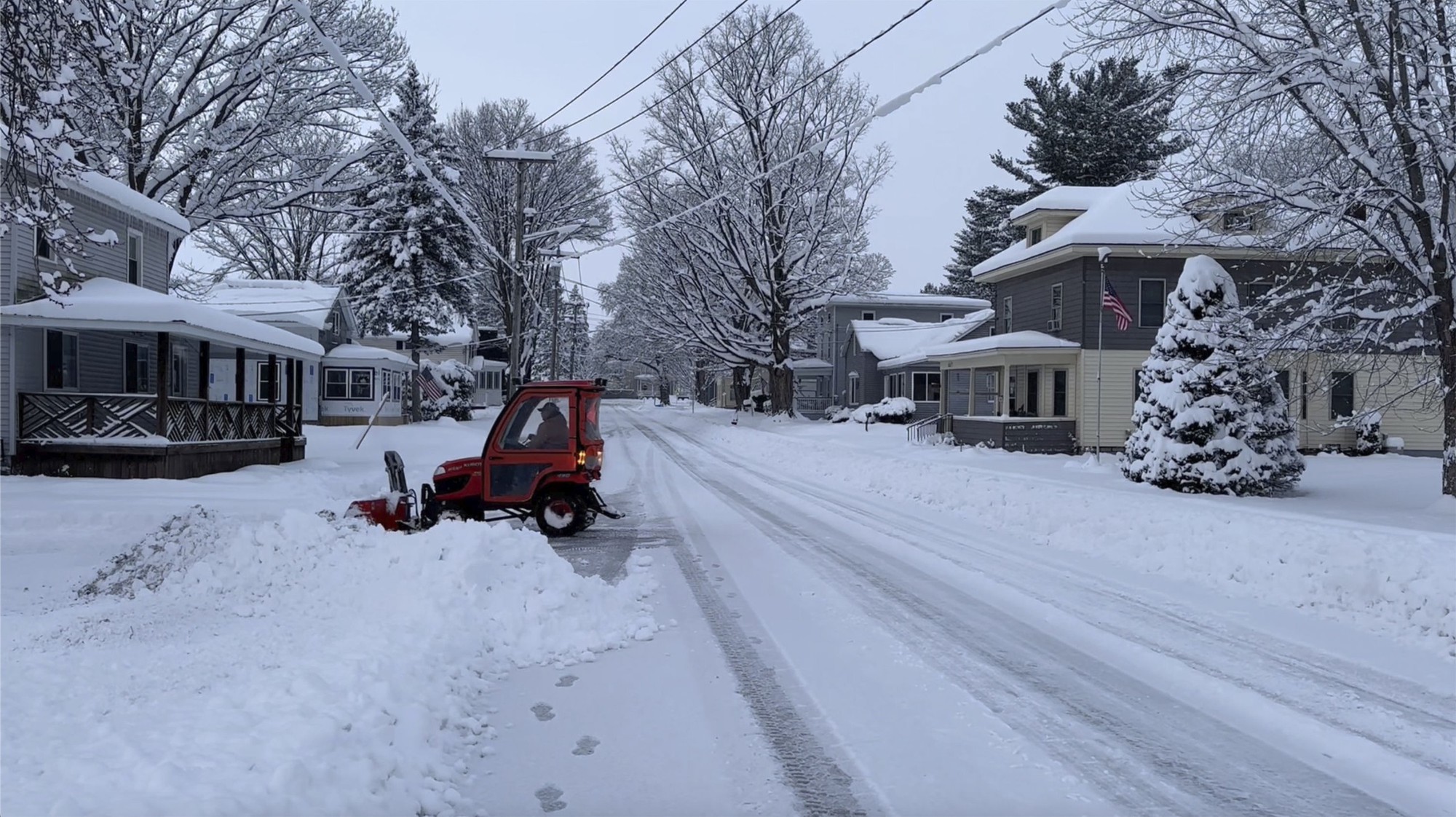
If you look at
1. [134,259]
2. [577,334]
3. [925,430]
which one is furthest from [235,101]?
[577,334]

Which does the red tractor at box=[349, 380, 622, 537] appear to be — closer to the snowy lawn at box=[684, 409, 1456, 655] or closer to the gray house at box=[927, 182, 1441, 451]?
the snowy lawn at box=[684, 409, 1456, 655]

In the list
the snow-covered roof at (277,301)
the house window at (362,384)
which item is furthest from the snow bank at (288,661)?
the house window at (362,384)

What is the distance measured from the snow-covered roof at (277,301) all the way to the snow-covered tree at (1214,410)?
109 feet

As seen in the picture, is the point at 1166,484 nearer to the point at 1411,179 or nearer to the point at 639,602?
the point at 1411,179

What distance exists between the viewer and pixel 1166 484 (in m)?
Result: 17.4

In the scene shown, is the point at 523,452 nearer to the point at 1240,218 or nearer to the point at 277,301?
the point at 1240,218

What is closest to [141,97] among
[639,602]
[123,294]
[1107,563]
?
[123,294]

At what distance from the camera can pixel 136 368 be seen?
23.5 m

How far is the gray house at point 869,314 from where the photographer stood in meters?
57.3

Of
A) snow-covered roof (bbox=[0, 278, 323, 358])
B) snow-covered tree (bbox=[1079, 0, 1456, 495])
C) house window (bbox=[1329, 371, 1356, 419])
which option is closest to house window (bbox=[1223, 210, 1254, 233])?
snow-covered tree (bbox=[1079, 0, 1456, 495])

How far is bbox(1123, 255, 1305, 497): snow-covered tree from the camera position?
657 inches

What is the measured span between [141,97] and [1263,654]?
29540 millimetres

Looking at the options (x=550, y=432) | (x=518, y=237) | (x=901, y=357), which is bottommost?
(x=550, y=432)

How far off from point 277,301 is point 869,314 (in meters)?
32.7
